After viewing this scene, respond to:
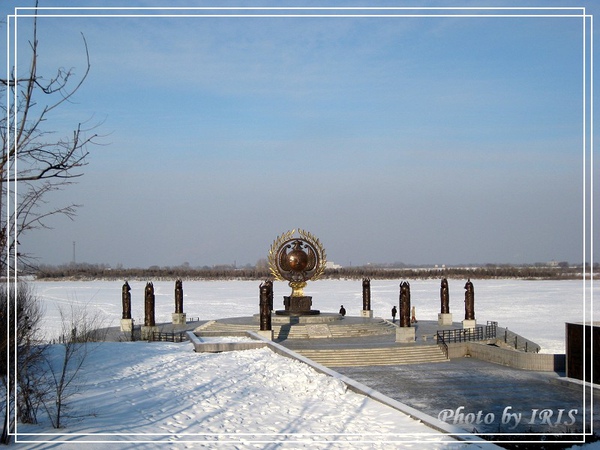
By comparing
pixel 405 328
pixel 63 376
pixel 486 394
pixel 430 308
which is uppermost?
pixel 63 376

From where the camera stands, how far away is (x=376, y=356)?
21.8m

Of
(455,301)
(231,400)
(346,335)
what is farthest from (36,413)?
(455,301)

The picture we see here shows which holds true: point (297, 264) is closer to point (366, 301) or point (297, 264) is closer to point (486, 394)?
point (366, 301)

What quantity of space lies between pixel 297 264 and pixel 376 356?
9.18 meters

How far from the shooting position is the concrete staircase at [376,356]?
2122 cm

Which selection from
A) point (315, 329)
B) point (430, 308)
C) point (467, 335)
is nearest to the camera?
point (467, 335)

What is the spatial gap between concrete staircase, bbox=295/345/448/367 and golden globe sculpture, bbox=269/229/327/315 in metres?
8.07

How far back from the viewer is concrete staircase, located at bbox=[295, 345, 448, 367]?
21219 millimetres

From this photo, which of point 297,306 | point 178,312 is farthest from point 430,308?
point 178,312

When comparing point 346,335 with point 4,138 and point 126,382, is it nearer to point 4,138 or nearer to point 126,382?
point 126,382

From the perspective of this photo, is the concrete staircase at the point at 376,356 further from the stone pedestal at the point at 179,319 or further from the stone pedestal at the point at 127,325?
the stone pedestal at the point at 179,319

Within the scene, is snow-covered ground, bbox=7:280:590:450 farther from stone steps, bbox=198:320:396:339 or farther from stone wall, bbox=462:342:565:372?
stone wall, bbox=462:342:565:372

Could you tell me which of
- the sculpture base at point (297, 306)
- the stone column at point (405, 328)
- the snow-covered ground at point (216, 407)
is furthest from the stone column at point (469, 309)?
the snow-covered ground at point (216, 407)

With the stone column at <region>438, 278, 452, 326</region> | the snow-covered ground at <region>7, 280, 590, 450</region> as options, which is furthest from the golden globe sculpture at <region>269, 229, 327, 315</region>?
the snow-covered ground at <region>7, 280, 590, 450</region>
